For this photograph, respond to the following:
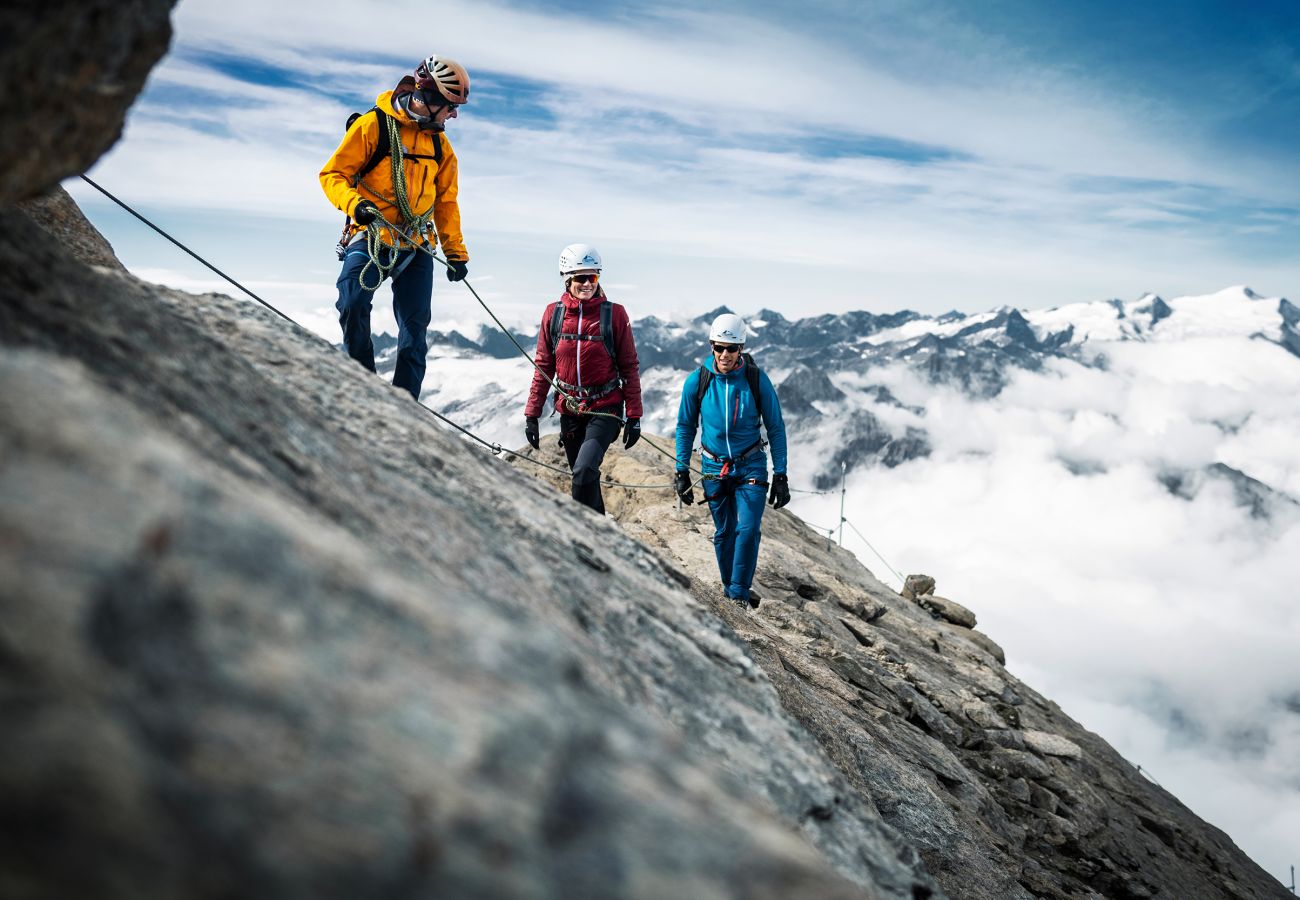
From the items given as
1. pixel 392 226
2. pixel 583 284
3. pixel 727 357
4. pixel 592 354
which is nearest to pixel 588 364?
pixel 592 354

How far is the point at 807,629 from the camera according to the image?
1342 cm

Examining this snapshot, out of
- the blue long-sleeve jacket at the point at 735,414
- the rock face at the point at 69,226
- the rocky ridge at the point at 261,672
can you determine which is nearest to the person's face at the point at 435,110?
the rock face at the point at 69,226

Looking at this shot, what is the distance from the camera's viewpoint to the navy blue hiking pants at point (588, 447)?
35.6 ft

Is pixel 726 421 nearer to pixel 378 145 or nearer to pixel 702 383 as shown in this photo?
pixel 702 383

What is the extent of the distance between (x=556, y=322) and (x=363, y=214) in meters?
2.91

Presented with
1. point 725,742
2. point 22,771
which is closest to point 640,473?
point 725,742

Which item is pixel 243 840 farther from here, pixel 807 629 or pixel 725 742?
pixel 807 629

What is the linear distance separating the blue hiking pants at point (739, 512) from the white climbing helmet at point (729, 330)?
166cm

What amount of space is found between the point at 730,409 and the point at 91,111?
29.6ft

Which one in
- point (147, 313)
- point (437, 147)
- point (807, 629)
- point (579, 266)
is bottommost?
point (807, 629)

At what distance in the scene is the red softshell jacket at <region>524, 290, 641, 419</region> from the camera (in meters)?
11.2

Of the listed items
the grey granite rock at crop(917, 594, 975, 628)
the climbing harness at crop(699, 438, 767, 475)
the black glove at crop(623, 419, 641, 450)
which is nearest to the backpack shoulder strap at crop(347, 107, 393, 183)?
the black glove at crop(623, 419, 641, 450)

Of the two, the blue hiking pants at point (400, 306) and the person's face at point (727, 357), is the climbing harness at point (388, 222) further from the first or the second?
the person's face at point (727, 357)

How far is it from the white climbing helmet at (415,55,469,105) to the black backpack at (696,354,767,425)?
4.81 meters
